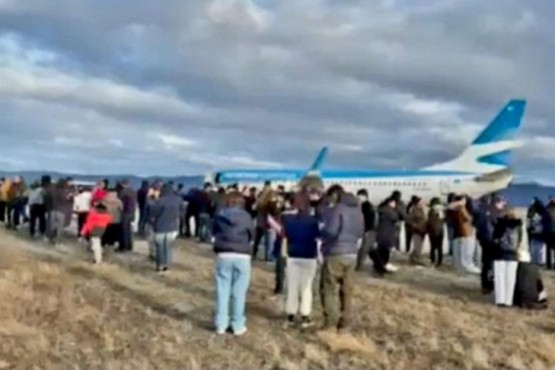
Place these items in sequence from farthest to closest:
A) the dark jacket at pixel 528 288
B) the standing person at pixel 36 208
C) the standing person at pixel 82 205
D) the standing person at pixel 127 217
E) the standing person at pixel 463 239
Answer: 1. the standing person at pixel 36 208
2. the standing person at pixel 82 205
3. the standing person at pixel 127 217
4. the standing person at pixel 463 239
5. the dark jacket at pixel 528 288

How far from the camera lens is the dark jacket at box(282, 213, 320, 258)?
1091 centimetres

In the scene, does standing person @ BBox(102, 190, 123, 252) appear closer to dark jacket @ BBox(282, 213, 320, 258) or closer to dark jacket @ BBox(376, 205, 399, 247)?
dark jacket @ BBox(376, 205, 399, 247)

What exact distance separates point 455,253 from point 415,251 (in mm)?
1266

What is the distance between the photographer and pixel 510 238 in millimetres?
13414

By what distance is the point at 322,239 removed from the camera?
34.6ft

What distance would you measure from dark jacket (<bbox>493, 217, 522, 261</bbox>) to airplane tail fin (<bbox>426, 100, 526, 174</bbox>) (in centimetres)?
3933

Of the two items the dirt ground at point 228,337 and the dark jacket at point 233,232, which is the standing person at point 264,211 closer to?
the dirt ground at point 228,337

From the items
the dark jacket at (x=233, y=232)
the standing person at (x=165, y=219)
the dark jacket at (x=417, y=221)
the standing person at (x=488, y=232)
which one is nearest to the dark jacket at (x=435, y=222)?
the dark jacket at (x=417, y=221)

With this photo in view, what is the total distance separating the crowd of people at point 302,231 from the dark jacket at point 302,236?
1 cm

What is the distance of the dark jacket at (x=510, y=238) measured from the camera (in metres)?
13.4

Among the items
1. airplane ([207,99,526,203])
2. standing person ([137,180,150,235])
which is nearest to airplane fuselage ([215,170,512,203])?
airplane ([207,99,526,203])

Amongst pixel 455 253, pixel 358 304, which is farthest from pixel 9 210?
pixel 358 304

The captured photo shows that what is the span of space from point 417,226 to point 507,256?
5.35 meters

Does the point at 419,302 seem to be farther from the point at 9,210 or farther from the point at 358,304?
the point at 9,210
